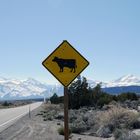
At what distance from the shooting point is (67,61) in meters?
11.1

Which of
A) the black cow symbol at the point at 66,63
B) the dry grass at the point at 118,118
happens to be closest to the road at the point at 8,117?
the dry grass at the point at 118,118

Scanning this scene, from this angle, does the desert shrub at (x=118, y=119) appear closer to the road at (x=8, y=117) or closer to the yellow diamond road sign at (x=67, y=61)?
the road at (x=8, y=117)

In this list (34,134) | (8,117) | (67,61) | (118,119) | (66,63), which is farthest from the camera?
(8,117)

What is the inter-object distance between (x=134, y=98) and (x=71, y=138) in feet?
183

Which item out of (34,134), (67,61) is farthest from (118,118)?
(67,61)

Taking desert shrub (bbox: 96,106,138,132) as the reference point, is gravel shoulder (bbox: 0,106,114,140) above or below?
below

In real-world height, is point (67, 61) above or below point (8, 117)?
below

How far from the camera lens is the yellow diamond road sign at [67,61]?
36.7ft

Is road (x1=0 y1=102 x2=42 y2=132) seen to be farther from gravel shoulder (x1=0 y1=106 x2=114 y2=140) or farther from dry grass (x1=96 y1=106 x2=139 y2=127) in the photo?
dry grass (x1=96 y1=106 x2=139 y2=127)

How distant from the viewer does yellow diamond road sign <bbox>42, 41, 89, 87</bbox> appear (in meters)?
11.2

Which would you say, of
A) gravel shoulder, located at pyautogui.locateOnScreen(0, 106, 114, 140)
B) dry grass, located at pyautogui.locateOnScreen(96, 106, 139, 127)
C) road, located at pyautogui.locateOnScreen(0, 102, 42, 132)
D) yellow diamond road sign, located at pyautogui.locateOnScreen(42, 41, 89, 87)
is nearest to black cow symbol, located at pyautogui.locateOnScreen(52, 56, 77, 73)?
yellow diamond road sign, located at pyautogui.locateOnScreen(42, 41, 89, 87)

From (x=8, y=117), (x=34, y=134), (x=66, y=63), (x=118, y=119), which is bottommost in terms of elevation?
(x=34, y=134)

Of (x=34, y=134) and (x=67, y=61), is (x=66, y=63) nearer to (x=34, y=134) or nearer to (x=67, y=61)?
(x=67, y=61)

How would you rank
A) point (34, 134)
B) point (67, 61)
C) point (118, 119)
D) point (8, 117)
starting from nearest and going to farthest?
1. point (67, 61)
2. point (34, 134)
3. point (118, 119)
4. point (8, 117)
